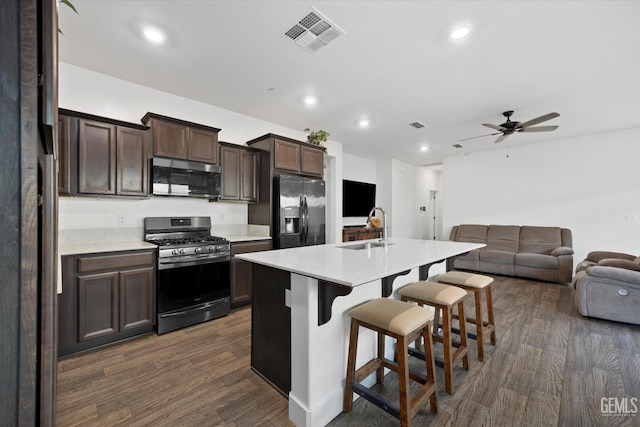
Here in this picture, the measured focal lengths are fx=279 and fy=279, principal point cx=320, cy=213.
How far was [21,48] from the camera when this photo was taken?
61 centimetres

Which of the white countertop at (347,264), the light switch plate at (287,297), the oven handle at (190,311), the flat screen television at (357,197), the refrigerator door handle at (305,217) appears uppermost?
the flat screen television at (357,197)

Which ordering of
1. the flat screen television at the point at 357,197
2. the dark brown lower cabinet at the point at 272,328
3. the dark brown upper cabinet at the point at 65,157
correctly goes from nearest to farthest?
1. the dark brown lower cabinet at the point at 272,328
2. the dark brown upper cabinet at the point at 65,157
3. the flat screen television at the point at 357,197

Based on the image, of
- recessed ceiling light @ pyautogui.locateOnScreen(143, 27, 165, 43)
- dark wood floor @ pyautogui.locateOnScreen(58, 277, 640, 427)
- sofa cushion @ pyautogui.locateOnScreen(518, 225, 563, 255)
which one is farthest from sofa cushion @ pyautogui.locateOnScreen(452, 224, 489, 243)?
recessed ceiling light @ pyautogui.locateOnScreen(143, 27, 165, 43)

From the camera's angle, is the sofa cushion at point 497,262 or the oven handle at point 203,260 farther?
the sofa cushion at point 497,262

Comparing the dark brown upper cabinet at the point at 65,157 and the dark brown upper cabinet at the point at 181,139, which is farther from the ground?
the dark brown upper cabinet at the point at 181,139

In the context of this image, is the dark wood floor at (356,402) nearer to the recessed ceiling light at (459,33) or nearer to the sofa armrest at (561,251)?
the sofa armrest at (561,251)

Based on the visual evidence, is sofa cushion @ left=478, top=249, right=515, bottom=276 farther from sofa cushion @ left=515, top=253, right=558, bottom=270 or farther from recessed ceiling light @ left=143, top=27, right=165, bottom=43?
recessed ceiling light @ left=143, top=27, right=165, bottom=43

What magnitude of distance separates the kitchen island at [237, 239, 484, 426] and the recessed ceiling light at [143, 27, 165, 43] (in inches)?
80.8

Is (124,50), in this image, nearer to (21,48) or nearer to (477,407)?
(21,48)

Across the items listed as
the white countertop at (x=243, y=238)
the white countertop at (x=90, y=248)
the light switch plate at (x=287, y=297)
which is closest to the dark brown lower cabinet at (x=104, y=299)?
the white countertop at (x=90, y=248)

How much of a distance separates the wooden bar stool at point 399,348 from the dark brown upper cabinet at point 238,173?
2.62 meters

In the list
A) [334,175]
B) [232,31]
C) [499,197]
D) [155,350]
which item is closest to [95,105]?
[232,31]

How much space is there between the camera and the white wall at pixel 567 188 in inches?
198

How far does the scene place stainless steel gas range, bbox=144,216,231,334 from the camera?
2.83m
